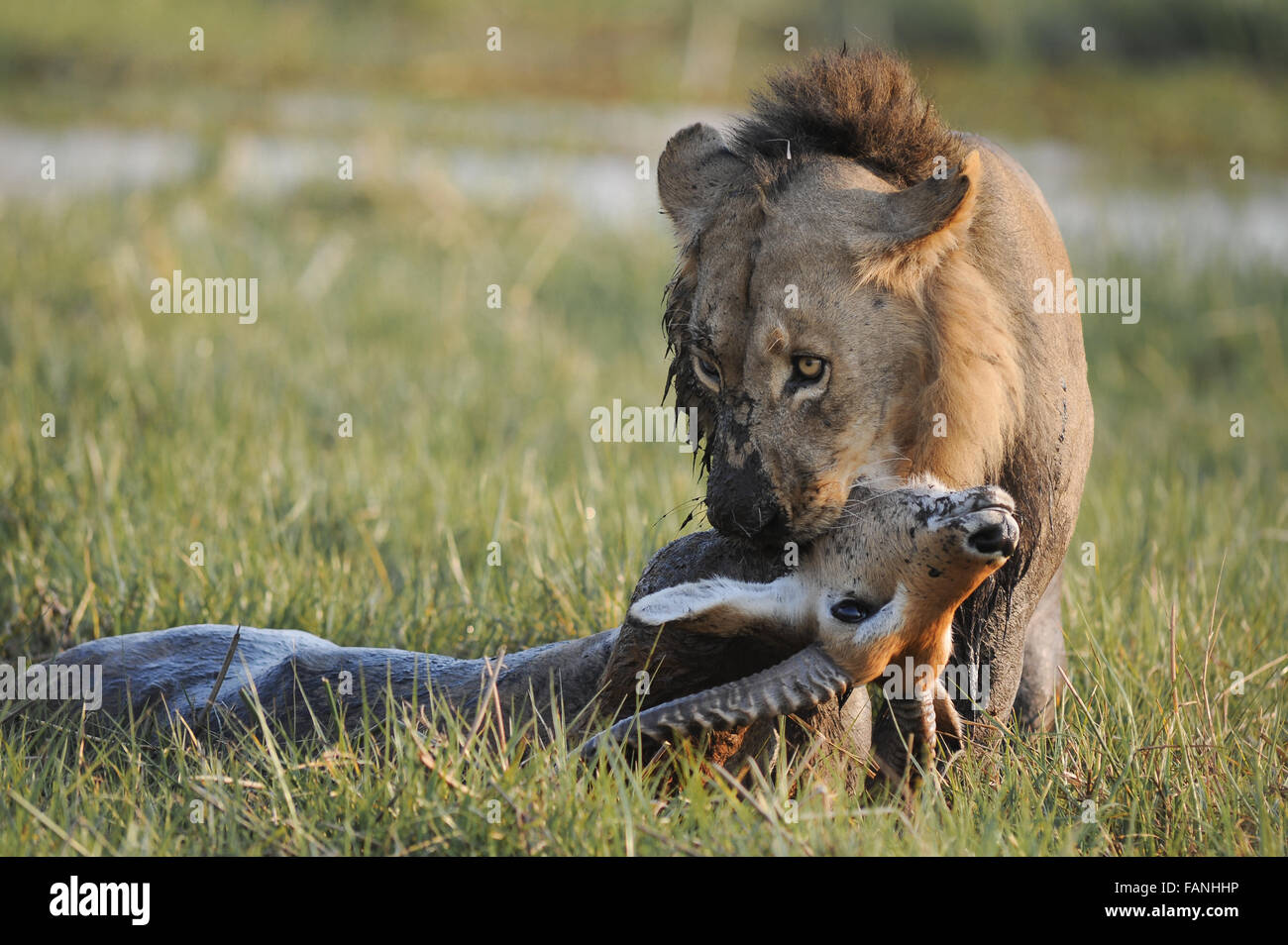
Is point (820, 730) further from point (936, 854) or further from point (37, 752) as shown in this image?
point (37, 752)

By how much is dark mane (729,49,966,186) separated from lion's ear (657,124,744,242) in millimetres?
124

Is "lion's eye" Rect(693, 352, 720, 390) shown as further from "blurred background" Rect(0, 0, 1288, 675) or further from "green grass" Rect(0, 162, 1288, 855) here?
"blurred background" Rect(0, 0, 1288, 675)

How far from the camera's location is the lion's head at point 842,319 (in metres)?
3.22

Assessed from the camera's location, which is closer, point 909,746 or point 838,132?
point 909,746

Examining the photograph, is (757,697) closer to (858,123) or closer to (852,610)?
(852,610)

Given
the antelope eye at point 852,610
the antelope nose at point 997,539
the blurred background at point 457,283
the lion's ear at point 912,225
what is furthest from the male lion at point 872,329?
the blurred background at point 457,283

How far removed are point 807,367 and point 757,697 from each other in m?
0.76

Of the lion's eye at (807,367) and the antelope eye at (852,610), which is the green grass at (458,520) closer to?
the antelope eye at (852,610)

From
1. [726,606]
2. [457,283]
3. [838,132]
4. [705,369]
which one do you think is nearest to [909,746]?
[726,606]

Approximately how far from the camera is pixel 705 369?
3.46 m

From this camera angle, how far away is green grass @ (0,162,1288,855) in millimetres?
3207

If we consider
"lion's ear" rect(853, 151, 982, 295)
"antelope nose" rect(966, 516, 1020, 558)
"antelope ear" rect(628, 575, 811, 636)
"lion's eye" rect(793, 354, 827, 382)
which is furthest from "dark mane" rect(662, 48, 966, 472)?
"antelope nose" rect(966, 516, 1020, 558)

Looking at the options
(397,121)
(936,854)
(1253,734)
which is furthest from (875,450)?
(397,121)

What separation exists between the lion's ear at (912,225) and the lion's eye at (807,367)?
0.69 feet
